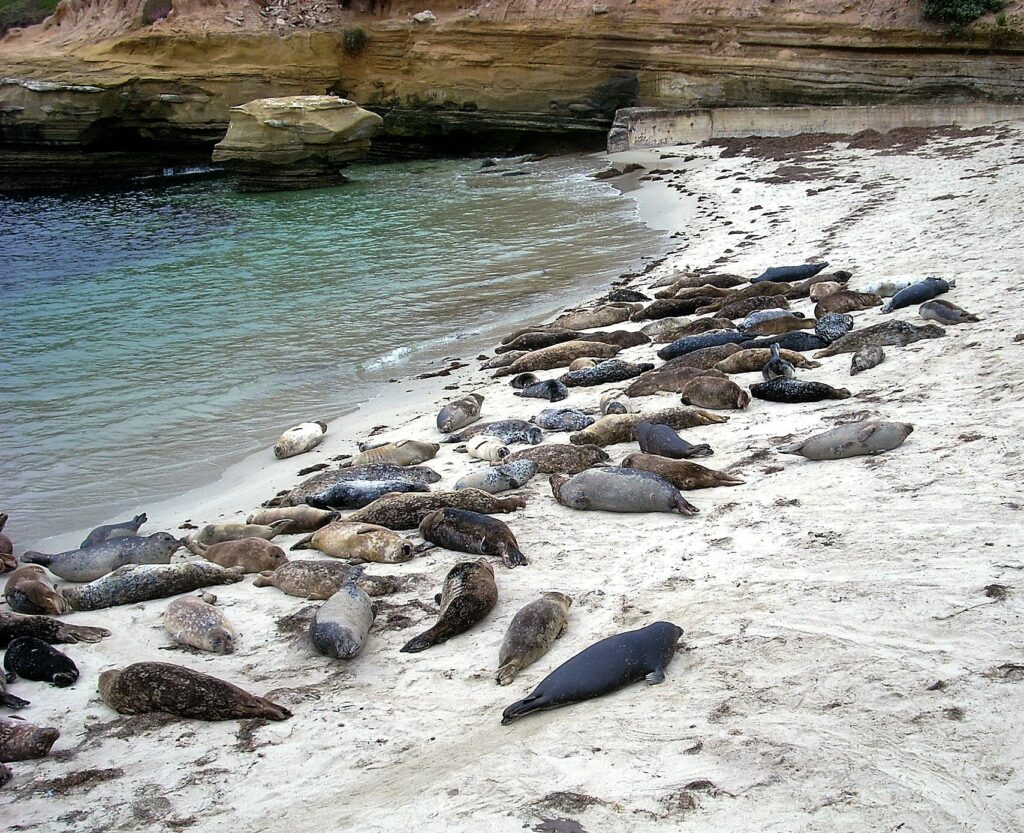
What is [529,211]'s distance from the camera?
2009cm

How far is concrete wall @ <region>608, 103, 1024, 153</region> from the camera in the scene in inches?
820

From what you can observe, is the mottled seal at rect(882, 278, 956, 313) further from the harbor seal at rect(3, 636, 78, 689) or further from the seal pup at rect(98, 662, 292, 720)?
the harbor seal at rect(3, 636, 78, 689)

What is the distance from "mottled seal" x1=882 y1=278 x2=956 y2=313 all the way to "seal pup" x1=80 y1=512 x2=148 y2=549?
657cm

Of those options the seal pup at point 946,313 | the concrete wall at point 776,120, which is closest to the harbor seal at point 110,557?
the seal pup at point 946,313

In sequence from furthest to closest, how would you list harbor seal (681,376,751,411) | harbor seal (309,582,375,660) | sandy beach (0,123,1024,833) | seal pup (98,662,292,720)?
harbor seal (681,376,751,411)
harbor seal (309,582,375,660)
seal pup (98,662,292,720)
sandy beach (0,123,1024,833)

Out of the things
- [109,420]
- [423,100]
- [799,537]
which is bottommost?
[109,420]

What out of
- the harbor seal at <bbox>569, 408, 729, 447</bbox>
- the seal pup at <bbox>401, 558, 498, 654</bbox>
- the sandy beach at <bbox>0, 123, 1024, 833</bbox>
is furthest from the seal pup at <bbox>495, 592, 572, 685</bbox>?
the harbor seal at <bbox>569, 408, 729, 447</bbox>

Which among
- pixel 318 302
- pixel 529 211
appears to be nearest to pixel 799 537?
pixel 318 302

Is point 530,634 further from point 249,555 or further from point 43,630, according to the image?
point 43,630

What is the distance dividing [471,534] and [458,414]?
8.81 feet

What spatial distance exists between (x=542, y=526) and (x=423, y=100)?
29467 mm

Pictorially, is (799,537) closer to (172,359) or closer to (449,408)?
(449,408)

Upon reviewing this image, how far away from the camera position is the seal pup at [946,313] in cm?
754

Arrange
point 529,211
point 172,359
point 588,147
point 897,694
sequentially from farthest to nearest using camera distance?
point 588,147
point 529,211
point 172,359
point 897,694
